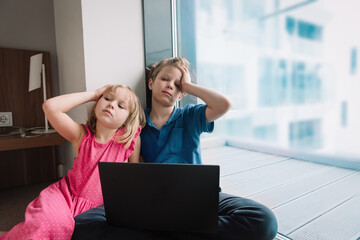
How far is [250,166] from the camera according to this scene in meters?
2.04

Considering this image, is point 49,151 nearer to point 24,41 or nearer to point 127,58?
point 24,41

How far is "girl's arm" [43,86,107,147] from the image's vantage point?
0.95m

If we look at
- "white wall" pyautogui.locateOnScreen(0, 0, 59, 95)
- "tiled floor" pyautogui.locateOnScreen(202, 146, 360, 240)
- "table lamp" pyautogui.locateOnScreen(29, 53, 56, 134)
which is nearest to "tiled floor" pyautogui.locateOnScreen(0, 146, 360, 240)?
"tiled floor" pyautogui.locateOnScreen(202, 146, 360, 240)

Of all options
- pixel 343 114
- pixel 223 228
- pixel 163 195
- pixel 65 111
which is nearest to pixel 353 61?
pixel 343 114

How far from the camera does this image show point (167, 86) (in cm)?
104

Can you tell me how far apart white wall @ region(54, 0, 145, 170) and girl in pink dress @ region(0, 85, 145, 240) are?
174 mm

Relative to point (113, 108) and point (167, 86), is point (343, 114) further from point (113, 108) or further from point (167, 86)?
point (113, 108)

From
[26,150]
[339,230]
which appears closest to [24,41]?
[26,150]

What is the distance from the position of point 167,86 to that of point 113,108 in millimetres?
248

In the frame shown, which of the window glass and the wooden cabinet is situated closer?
the window glass

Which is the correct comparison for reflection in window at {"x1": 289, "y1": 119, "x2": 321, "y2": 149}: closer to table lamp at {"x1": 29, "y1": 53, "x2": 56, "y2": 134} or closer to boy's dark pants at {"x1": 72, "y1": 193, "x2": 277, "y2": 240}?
boy's dark pants at {"x1": 72, "y1": 193, "x2": 277, "y2": 240}

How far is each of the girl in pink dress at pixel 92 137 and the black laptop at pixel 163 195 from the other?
0.25m

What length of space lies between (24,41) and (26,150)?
0.82 m

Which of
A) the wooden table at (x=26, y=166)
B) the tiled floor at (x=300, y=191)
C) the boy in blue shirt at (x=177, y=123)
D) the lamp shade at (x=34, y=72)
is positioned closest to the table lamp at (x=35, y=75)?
the lamp shade at (x=34, y=72)
